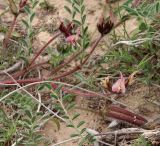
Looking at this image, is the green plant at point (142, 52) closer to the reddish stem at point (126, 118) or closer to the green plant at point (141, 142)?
the reddish stem at point (126, 118)

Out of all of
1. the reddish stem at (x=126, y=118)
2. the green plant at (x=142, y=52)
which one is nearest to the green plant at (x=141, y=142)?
the reddish stem at (x=126, y=118)

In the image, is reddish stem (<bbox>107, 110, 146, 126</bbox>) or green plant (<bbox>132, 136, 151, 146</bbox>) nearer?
green plant (<bbox>132, 136, 151, 146</bbox>)

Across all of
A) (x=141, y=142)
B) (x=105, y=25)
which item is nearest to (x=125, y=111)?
(x=141, y=142)

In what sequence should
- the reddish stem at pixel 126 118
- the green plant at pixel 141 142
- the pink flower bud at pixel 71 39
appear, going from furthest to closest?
the pink flower bud at pixel 71 39
the reddish stem at pixel 126 118
the green plant at pixel 141 142

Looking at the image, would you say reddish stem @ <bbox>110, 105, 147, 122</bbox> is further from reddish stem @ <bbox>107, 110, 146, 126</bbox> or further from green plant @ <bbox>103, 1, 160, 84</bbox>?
green plant @ <bbox>103, 1, 160, 84</bbox>

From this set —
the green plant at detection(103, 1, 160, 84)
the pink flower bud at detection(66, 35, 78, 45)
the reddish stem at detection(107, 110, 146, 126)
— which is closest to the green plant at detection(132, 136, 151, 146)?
the reddish stem at detection(107, 110, 146, 126)

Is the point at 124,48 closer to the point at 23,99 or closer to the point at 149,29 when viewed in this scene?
the point at 149,29

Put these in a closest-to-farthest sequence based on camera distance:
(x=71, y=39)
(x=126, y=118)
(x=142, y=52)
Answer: (x=126, y=118)
(x=71, y=39)
(x=142, y=52)

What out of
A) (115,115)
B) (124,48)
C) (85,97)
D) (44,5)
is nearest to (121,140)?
(115,115)

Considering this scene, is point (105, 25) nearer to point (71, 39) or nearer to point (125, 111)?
point (71, 39)

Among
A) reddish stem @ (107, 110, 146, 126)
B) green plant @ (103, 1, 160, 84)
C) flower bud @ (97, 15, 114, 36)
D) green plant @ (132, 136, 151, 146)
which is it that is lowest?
green plant @ (132, 136, 151, 146)

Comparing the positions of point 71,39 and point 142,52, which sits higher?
point 71,39
